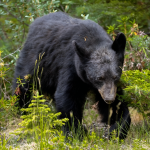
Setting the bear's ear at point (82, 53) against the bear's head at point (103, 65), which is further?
the bear's ear at point (82, 53)

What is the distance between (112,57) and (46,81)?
5.12ft

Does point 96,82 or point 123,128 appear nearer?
point 96,82

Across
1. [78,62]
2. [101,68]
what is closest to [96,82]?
[101,68]

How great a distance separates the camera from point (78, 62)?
12.3 feet

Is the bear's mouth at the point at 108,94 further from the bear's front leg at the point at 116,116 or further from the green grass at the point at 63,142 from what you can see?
the bear's front leg at the point at 116,116

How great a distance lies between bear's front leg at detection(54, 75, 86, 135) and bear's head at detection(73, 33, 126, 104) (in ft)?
0.82

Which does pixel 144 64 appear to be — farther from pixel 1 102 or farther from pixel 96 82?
pixel 1 102

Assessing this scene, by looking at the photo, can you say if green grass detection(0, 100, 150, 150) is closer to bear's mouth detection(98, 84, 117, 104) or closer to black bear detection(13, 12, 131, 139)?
black bear detection(13, 12, 131, 139)

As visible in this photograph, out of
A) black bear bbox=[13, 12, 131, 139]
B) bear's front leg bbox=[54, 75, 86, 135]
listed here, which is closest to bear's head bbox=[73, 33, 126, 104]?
black bear bbox=[13, 12, 131, 139]

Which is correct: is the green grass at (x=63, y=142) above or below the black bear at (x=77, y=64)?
below

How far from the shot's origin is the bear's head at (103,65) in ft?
11.1

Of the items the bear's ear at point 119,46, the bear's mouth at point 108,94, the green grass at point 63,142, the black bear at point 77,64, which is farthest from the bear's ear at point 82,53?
the green grass at point 63,142

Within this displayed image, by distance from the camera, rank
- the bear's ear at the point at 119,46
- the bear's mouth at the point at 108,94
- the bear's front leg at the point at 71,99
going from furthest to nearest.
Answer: the bear's front leg at the point at 71,99
the bear's ear at the point at 119,46
the bear's mouth at the point at 108,94

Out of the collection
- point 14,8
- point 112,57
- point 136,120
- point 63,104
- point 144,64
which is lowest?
point 136,120
